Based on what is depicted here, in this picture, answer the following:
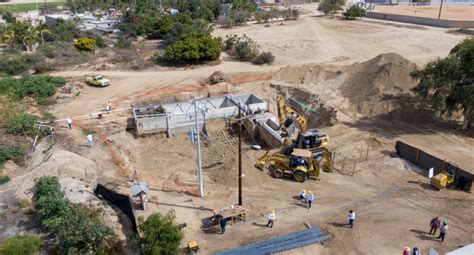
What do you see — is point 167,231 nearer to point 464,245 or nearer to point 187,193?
point 187,193

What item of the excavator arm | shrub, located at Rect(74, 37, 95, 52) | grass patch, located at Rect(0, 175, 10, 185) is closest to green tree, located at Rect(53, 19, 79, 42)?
shrub, located at Rect(74, 37, 95, 52)

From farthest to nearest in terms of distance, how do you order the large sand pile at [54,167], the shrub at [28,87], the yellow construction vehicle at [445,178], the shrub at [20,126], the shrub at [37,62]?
the shrub at [37,62] → the shrub at [28,87] → the shrub at [20,126] → the large sand pile at [54,167] → the yellow construction vehicle at [445,178]

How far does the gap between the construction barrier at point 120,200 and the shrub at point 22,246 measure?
403 centimetres

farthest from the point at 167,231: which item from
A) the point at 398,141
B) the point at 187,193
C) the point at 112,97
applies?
the point at 112,97

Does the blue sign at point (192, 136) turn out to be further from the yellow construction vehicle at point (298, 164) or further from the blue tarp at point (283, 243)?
the blue tarp at point (283, 243)

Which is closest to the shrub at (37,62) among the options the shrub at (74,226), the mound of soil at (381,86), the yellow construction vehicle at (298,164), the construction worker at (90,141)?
the construction worker at (90,141)

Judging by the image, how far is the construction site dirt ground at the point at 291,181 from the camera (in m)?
18.4

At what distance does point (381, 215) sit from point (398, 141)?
7.87 meters

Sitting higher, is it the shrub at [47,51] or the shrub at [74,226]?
the shrub at [47,51]

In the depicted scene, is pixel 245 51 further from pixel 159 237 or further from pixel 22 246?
pixel 22 246

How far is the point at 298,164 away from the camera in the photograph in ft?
75.0

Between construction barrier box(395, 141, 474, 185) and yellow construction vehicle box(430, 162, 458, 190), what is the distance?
16cm

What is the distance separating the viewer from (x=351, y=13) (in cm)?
7912

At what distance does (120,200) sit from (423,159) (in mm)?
18048
